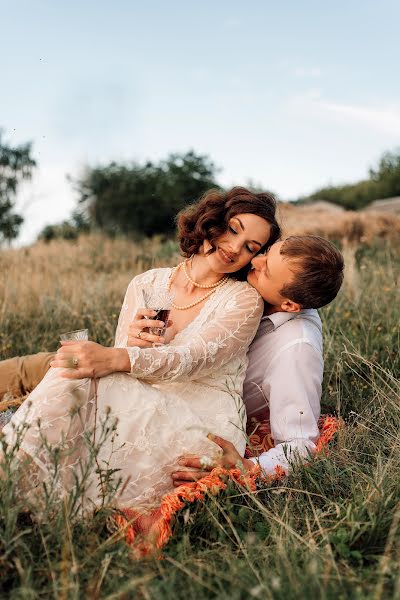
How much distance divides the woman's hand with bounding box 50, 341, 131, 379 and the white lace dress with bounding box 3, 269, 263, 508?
0.04 m

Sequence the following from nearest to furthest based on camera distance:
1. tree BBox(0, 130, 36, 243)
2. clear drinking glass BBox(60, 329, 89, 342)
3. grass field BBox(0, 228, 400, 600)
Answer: grass field BBox(0, 228, 400, 600), clear drinking glass BBox(60, 329, 89, 342), tree BBox(0, 130, 36, 243)

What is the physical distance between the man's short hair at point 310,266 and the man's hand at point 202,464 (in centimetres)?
91

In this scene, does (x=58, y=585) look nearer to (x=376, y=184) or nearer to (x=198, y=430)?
(x=198, y=430)

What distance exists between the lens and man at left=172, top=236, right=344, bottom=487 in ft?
10.8

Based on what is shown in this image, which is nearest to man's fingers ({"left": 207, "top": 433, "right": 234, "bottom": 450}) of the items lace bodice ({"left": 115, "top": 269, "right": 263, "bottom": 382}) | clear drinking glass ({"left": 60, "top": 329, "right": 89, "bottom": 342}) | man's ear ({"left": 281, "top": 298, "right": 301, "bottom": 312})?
lace bodice ({"left": 115, "top": 269, "right": 263, "bottom": 382})

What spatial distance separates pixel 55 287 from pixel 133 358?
4.27m

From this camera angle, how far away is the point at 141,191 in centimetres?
1559

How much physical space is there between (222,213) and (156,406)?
131 centimetres

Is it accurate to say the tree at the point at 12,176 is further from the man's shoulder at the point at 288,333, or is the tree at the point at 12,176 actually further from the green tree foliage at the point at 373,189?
the green tree foliage at the point at 373,189

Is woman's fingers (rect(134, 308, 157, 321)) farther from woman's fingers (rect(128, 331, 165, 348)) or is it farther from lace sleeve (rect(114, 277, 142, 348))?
lace sleeve (rect(114, 277, 142, 348))

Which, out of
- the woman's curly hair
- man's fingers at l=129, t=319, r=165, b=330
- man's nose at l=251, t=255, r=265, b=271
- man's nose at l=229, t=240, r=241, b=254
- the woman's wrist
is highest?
the woman's curly hair

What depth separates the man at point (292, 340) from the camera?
10.8 feet

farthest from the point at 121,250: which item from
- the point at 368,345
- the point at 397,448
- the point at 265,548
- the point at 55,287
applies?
the point at 265,548

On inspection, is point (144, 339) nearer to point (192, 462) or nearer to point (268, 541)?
point (192, 462)
